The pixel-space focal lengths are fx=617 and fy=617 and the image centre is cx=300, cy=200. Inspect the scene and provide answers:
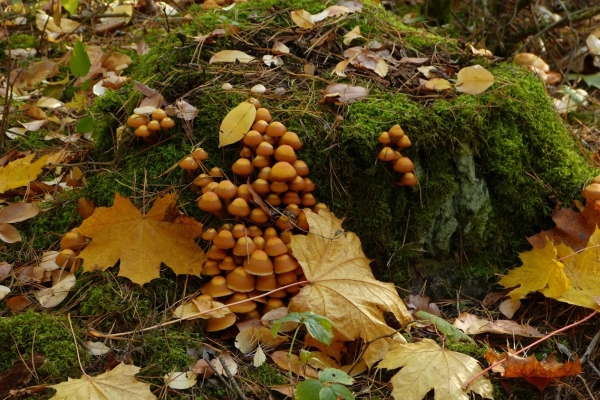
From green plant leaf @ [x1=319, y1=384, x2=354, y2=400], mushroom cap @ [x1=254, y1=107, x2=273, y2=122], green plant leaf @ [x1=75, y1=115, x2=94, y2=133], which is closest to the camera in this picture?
green plant leaf @ [x1=319, y1=384, x2=354, y2=400]

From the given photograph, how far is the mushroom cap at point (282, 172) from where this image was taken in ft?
9.96

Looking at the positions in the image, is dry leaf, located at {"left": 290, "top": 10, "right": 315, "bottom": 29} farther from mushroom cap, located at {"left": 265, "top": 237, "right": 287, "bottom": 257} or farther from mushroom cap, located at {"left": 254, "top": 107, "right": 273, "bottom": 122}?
mushroom cap, located at {"left": 265, "top": 237, "right": 287, "bottom": 257}

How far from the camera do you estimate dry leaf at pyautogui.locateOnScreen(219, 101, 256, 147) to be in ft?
10.5

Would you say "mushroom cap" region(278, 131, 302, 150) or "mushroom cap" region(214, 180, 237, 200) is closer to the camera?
"mushroom cap" region(214, 180, 237, 200)

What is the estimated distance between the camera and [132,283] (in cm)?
302

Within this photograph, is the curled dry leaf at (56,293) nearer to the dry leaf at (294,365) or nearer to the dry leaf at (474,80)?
the dry leaf at (294,365)

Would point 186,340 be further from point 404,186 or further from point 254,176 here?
point 404,186

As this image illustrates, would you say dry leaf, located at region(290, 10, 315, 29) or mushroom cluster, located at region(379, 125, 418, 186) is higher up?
dry leaf, located at region(290, 10, 315, 29)

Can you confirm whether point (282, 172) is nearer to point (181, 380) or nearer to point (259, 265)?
point (259, 265)

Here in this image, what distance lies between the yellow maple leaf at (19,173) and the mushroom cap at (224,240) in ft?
4.51

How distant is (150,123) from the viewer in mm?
3334

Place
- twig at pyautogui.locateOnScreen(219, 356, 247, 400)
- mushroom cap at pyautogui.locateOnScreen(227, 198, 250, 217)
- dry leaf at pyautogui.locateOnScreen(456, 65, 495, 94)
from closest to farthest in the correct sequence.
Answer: twig at pyautogui.locateOnScreen(219, 356, 247, 400)
mushroom cap at pyautogui.locateOnScreen(227, 198, 250, 217)
dry leaf at pyautogui.locateOnScreen(456, 65, 495, 94)

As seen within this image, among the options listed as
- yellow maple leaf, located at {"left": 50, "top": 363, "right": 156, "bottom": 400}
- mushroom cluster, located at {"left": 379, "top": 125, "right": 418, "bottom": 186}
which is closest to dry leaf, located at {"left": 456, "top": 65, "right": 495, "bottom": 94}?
mushroom cluster, located at {"left": 379, "top": 125, "right": 418, "bottom": 186}

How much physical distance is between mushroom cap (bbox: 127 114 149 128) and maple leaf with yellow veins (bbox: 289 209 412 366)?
1074 mm
